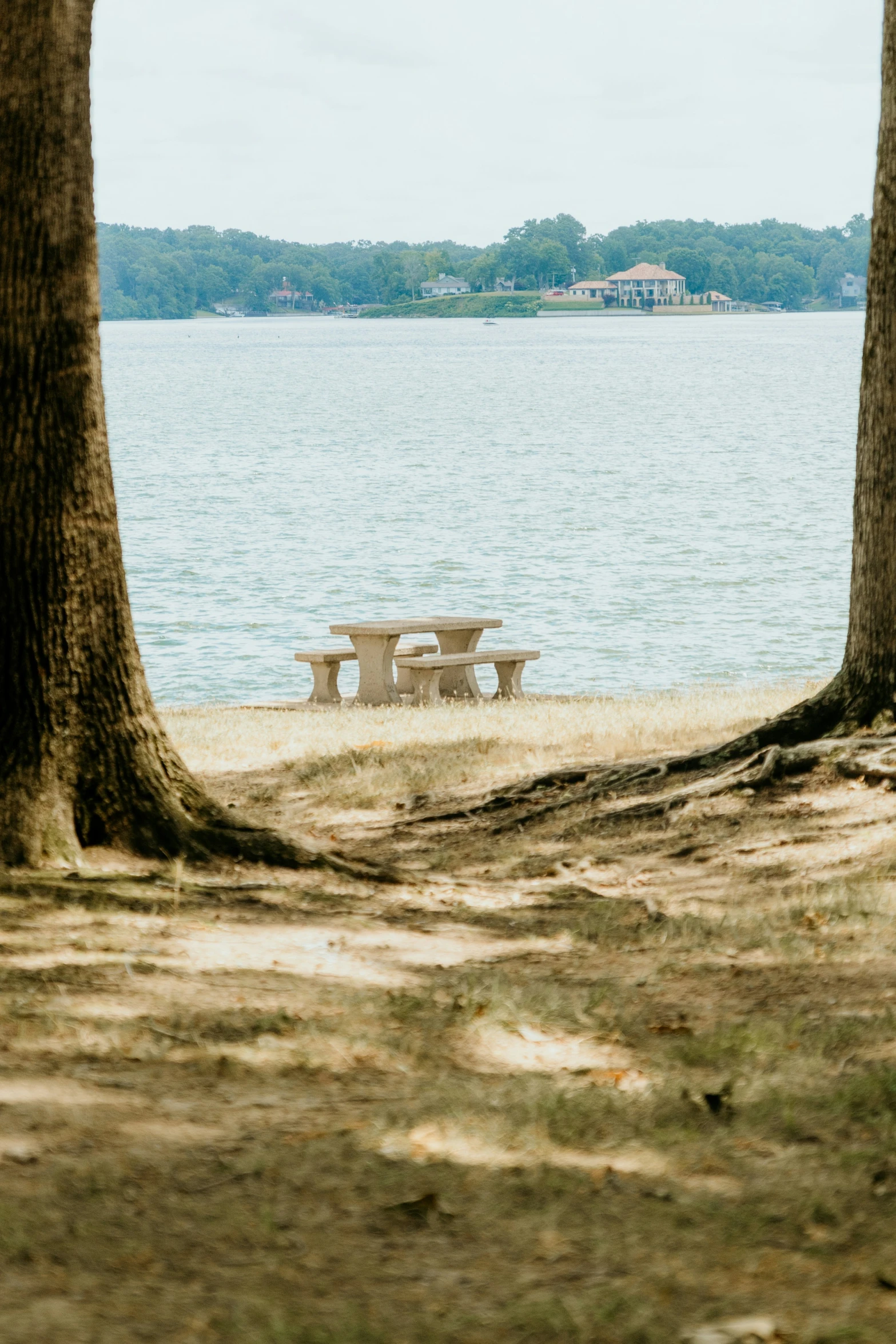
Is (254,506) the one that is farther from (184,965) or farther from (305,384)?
(305,384)

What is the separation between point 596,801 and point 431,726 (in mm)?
3521

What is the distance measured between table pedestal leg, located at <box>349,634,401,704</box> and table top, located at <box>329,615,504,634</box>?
11 centimetres

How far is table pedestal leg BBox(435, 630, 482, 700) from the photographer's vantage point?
15641 mm

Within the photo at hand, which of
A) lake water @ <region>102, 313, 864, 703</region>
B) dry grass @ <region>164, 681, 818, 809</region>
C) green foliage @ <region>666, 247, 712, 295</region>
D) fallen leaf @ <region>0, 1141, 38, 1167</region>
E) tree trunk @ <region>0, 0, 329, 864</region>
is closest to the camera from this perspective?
fallen leaf @ <region>0, 1141, 38, 1167</region>

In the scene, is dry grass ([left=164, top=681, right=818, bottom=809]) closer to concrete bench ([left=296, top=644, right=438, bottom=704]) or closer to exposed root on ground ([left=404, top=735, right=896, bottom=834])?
exposed root on ground ([left=404, top=735, right=896, bottom=834])

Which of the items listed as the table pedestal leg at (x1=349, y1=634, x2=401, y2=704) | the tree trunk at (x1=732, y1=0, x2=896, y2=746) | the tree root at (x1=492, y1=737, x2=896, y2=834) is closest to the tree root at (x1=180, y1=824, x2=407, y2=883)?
the tree root at (x1=492, y1=737, x2=896, y2=834)

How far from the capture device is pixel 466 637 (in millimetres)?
16016

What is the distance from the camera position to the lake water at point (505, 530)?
1011 inches

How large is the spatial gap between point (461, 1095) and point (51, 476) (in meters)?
3.15

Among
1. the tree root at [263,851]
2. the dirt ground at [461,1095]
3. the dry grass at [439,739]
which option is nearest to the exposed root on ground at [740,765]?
the dirt ground at [461,1095]

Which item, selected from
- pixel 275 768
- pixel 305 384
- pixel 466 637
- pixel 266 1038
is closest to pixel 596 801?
pixel 275 768

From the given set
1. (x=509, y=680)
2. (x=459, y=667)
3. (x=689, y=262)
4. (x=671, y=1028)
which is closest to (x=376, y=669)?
(x=459, y=667)

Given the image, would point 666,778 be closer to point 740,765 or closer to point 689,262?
point 740,765

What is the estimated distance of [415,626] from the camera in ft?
49.0
